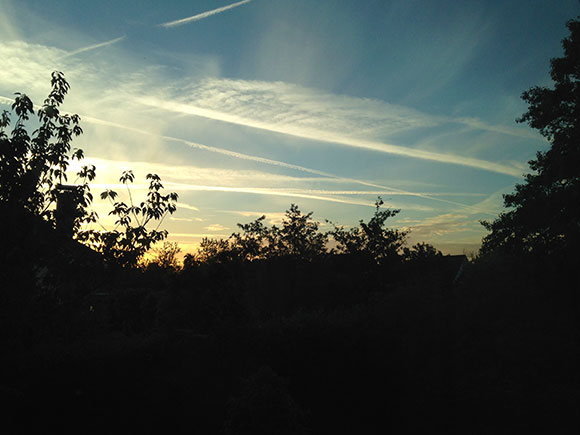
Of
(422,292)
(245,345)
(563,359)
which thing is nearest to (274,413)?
(245,345)

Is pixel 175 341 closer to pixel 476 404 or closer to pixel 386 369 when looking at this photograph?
pixel 386 369

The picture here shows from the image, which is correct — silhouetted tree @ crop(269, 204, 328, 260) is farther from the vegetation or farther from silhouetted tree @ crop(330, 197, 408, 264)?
the vegetation

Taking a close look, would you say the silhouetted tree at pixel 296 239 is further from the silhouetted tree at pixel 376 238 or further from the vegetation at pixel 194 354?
the vegetation at pixel 194 354

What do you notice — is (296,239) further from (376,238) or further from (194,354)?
(194,354)

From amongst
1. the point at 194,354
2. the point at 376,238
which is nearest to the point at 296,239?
the point at 376,238

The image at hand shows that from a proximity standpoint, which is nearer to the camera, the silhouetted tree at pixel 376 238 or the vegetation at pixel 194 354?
the vegetation at pixel 194 354

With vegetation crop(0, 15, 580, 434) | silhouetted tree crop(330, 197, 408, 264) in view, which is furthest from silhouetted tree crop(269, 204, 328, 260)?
vegetation crop(0, 15, 580, 434)

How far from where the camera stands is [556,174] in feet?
67.8

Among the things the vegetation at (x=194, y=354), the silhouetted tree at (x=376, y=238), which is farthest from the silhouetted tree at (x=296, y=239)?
the vegetation at (x=194, y=354)

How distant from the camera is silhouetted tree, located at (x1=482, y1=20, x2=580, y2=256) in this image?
19.8 m

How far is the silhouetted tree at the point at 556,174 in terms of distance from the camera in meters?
19.8

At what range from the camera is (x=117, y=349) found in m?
7.59

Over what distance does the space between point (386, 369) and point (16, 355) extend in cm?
788

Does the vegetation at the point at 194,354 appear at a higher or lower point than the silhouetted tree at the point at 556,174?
lower
